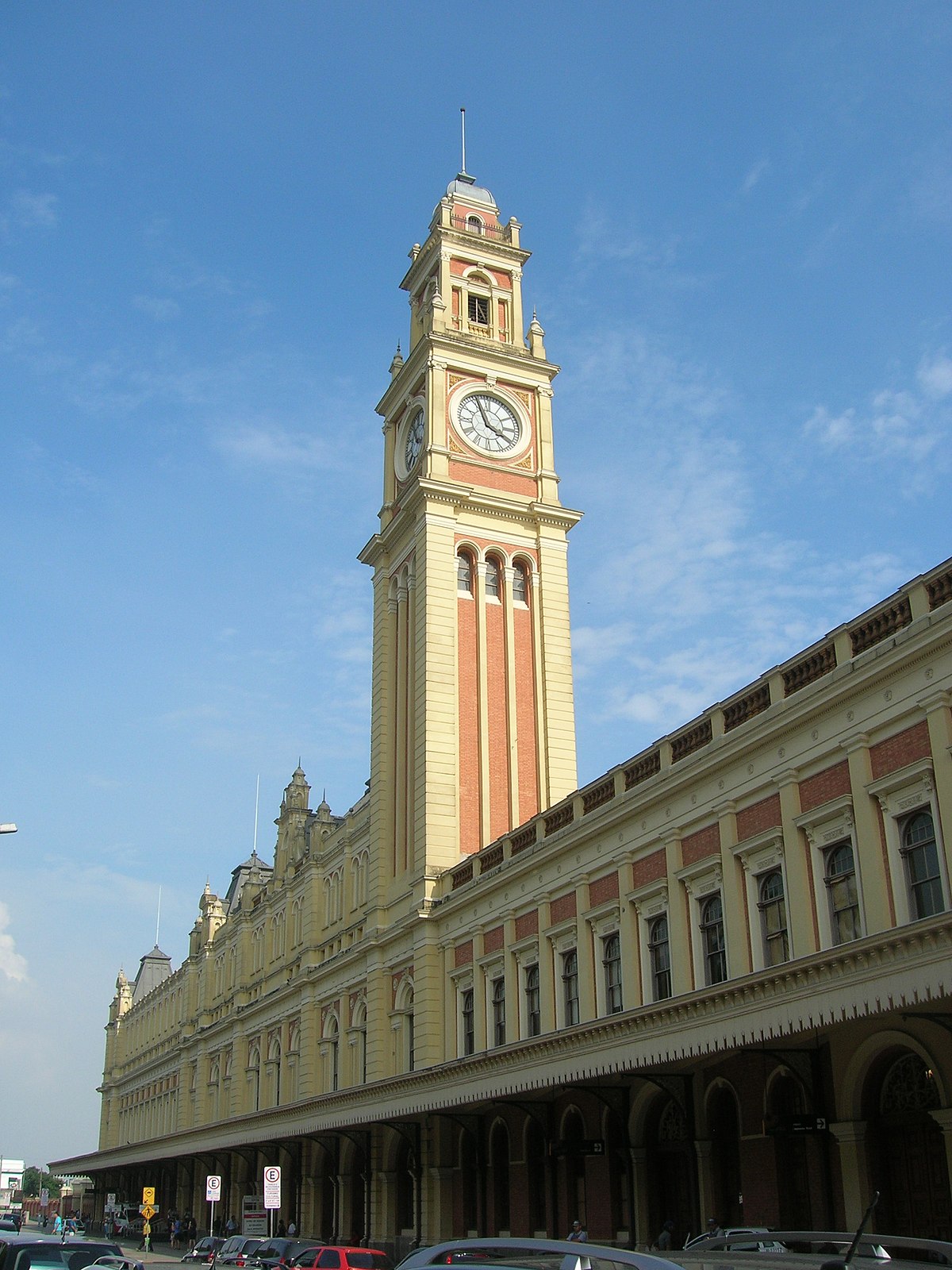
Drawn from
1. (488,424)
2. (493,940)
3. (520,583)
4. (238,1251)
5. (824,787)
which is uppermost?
(488,424)

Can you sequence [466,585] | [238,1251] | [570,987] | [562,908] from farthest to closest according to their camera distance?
[466,585]
[238,1251]
[562,908]
[570,987]

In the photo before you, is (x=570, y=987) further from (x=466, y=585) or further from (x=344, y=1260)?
(x=466, y=585)

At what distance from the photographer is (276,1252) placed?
29.0 metres

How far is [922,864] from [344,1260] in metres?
12.4

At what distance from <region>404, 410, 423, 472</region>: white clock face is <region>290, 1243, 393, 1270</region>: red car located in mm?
28646

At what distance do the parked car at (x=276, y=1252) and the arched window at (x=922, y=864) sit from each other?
47.4 ft

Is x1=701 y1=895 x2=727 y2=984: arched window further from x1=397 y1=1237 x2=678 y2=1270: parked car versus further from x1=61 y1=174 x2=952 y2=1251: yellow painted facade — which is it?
x1=397 y1=1237 x2=678 y2=1270: parked car

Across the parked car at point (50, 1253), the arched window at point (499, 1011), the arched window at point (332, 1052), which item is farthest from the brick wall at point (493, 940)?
the parked car at point (50, 1253)

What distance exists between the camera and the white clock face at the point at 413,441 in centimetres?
4750

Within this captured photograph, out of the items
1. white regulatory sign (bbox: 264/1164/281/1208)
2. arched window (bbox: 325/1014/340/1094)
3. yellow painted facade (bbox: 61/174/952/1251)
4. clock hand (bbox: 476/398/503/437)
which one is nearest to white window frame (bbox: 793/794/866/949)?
yellow painted facade (bbox: 61/174/952/1251)

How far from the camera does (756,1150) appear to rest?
75.1 ft

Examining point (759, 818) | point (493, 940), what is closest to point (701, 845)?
point (759, 818)

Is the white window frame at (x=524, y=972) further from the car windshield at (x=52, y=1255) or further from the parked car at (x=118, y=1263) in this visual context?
the parked car at (x=118, y=1263)

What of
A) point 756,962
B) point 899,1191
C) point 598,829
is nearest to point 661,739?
point 598,829
